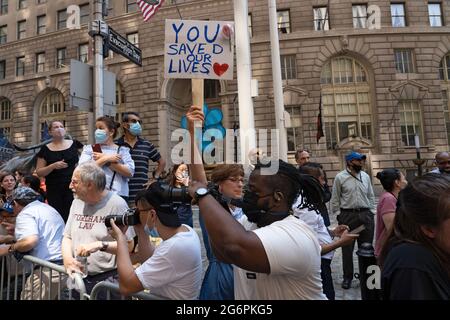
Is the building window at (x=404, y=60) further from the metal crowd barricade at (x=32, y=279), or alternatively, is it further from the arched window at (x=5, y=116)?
the arched window at (x=5, y=116)

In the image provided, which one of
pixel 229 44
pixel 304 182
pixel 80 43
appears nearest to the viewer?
pixel 304 182

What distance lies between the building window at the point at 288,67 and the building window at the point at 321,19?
2.77 m

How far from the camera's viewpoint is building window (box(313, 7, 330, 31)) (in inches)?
984

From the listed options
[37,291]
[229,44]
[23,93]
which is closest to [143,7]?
[229,44]

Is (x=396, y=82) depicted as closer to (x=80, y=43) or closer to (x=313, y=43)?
(x=313, y=43)

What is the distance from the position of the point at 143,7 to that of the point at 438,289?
44.8 ft

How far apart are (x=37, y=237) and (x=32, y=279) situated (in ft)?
1.24

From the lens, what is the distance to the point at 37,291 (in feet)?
10.7

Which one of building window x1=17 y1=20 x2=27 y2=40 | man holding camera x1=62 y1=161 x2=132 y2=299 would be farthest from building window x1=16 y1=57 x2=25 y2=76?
man holding camera x1=62 y1=161 x2=132 y2=299

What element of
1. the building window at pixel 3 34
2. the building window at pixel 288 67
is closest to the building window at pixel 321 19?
the building window at pixel 288 67

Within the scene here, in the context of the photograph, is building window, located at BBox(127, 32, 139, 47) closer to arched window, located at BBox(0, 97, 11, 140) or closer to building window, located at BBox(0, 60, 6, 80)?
arched window, located at BBox(0, 97, 11, 140)

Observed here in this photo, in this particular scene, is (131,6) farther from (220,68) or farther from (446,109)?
(220,68)

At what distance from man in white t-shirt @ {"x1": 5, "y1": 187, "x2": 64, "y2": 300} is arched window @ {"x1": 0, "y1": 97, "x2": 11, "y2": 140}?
33.0 metres
